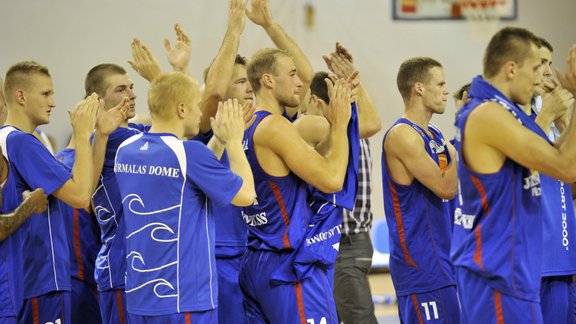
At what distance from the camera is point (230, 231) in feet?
19.0

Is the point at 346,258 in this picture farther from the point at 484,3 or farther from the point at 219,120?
the point at 484,3

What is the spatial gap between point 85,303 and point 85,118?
1524 mm

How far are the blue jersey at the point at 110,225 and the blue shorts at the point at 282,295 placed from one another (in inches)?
33.5

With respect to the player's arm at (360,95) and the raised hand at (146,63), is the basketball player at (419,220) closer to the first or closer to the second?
the player's arm at (360,95)

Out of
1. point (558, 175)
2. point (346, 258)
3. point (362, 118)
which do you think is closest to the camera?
point (558, 175)

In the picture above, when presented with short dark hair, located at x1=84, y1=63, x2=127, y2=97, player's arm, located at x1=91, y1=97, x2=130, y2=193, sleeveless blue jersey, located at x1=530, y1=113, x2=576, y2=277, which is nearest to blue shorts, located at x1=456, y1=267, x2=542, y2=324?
sleeveless blue jersey, located at x1=530, y1=113, x2=576, y2=277

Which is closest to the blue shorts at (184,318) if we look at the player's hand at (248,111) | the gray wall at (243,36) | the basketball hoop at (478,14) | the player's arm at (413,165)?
the player's hand at (248,111)

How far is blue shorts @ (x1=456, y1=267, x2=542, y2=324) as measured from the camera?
4.29 metres

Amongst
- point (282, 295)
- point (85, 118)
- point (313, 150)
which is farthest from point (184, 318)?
point (85, 118)

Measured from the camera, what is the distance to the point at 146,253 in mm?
4562

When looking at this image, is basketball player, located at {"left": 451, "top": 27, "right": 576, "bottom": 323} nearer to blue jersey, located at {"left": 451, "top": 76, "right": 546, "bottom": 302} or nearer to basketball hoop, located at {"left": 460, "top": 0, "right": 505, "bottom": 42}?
blue jersey, located at {"left": 451, "top": 76, "right": 546, "bottom": 302}

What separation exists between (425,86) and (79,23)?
328 inches

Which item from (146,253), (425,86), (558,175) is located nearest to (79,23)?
(425,86)

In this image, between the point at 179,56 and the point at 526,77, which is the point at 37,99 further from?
the point at 526,77
